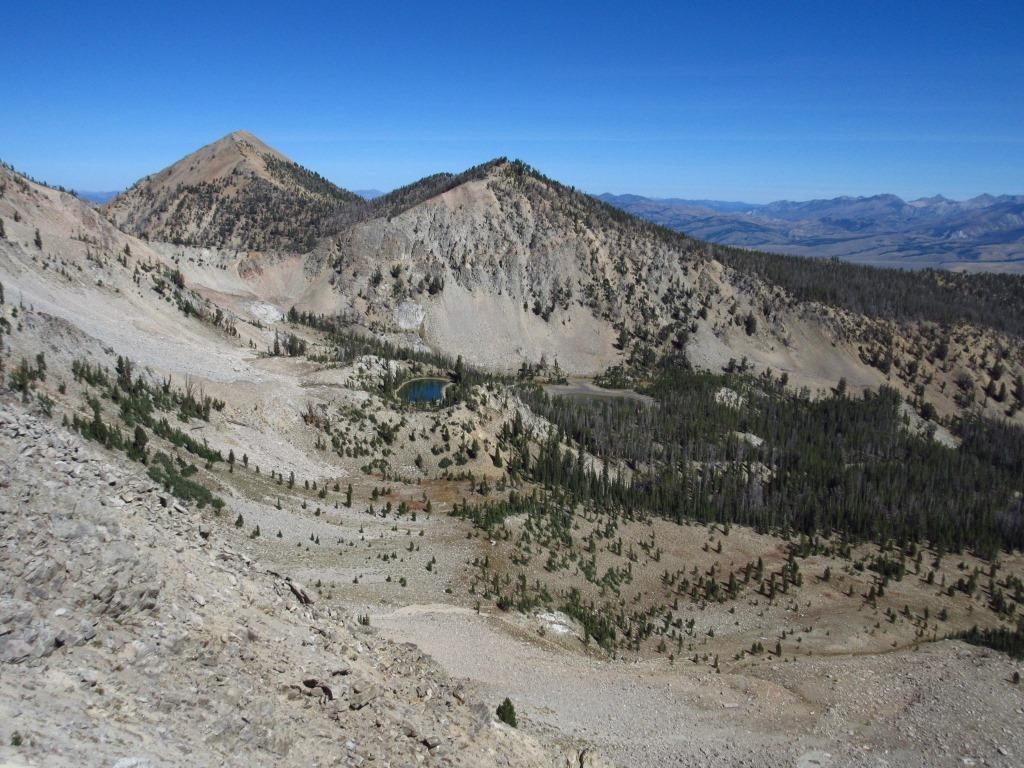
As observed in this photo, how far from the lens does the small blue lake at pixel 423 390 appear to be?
70062 mm

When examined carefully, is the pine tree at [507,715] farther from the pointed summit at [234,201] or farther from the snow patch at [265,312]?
the pointed summit at [234,201]

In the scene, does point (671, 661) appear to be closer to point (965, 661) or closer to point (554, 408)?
point (965, 661)

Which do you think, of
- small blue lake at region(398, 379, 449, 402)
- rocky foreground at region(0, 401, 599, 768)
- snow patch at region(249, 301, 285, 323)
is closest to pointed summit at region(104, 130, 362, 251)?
snow patch at region(249, 301, 285, 323)

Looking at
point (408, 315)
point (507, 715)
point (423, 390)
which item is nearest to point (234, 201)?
point (408, 315)

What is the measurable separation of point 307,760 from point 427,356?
9318cm

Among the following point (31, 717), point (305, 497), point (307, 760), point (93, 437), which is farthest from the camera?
point (305, 497)

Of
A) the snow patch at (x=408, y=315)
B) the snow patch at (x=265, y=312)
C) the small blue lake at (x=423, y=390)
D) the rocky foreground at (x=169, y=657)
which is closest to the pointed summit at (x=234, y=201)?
the snow patch at (x=408, y=315)

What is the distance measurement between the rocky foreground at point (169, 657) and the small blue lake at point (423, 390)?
161 feet

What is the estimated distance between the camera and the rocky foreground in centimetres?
1218

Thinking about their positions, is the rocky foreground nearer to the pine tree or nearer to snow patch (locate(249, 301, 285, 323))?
the pine tree

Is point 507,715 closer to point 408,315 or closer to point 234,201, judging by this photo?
point 408,315

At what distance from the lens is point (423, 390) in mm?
74438

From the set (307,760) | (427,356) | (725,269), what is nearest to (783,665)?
(307,760)

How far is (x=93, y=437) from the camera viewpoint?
31.7m
